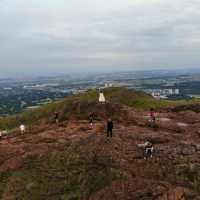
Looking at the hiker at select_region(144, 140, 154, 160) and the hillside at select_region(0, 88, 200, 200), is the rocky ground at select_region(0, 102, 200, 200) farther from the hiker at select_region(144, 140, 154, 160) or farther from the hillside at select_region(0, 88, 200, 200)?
the hiker at select_region(144, 140, 154, 160)

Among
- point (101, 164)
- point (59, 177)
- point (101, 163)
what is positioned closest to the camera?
point (59, 177)

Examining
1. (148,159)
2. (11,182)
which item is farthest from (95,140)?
(11,182)

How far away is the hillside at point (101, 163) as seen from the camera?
35156mm

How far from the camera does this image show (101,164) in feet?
130

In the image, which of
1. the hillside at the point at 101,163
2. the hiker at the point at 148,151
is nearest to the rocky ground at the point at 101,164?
the hillside at the point at 101,163

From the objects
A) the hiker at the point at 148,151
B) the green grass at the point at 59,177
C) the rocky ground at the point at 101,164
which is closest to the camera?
the rocky ground at the point at 101,164

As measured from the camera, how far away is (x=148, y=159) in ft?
130

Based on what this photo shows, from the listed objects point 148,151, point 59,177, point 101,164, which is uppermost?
point 148,151

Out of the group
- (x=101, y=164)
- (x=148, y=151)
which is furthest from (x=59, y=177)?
(x=148, y=151)

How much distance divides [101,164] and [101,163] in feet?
0.48

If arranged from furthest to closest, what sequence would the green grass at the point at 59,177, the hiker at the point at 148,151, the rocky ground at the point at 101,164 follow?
the hiker at the point at 148,151 → the green grass at the point at 59,177 → the rocky ground at the point at 101,164

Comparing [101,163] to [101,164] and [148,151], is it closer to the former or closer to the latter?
[101,164]

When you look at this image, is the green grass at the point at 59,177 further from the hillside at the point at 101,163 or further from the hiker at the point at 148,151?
the hiker at the point at 148,151

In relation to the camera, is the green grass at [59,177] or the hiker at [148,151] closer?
the green grass at [59,177]
